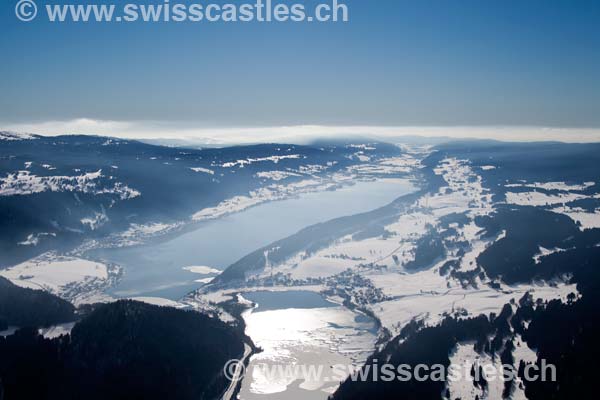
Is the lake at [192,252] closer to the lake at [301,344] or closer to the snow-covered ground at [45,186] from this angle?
the lake at [301,344]

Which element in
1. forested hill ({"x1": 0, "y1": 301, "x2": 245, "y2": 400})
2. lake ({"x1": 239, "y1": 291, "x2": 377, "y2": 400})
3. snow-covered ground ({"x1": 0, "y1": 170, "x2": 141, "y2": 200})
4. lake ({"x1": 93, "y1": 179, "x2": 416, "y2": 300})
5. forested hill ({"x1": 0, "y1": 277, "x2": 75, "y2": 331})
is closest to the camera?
forested hill ({"x1": 0, "y1": 301, "x2": 245, "y2": 400})

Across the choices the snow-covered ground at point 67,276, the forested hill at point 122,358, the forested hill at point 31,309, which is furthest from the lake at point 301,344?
the snow-covered ground at point 67,276

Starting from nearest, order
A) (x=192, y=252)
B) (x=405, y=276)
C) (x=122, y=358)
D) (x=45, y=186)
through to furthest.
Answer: (x=122, y=358) < (x=405, y=276) < (x=192, y=252) < (x=45, y=186)

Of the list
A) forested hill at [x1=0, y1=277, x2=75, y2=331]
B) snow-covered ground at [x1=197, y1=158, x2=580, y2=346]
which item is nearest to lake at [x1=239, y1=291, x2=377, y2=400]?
snow-covered ground at [x1=197, y1=158, x2=580, y2=346]

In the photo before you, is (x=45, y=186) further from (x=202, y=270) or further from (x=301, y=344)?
(x=301, y=344)

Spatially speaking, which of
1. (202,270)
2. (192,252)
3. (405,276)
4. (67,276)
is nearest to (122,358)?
(67,276)

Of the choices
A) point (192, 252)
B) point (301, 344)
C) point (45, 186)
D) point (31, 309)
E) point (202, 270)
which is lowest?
point (202, 270)

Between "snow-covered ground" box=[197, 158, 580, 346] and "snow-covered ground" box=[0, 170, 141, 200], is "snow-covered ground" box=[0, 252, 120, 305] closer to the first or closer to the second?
"snow-covered ground" box=[197, 158, 580, 346]

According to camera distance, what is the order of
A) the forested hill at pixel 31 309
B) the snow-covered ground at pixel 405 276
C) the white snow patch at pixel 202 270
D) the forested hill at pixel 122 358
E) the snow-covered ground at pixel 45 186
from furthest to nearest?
the snow-covered ground at pixel 45 186 < the white snow patch at pixel 202 270 < the snow-covered ground at pixel 405 276 < the forested hill at pixel 31 309 < the forested hill at pixel 122 358

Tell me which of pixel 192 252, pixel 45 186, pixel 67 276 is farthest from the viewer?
pixel 45 186

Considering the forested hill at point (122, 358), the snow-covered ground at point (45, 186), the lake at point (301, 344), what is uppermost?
the snow-covered ground at point (45, 186)

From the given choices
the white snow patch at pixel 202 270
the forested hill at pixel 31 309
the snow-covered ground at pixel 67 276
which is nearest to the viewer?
the forested hill at pixel 31 309

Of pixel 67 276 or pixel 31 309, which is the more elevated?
pixel 31 309
